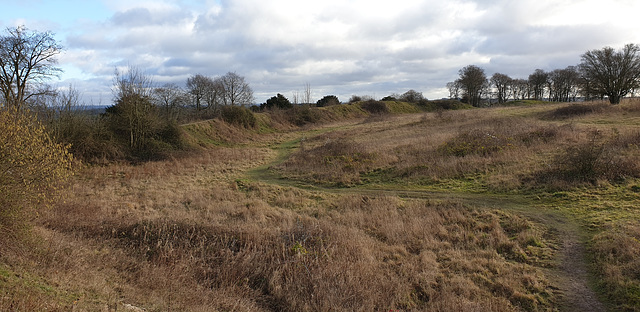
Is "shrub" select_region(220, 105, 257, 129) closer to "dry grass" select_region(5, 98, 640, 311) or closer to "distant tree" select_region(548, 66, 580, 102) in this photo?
"dry grass" select_region(5, 98, 640, 311)

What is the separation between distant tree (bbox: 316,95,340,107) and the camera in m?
60.7

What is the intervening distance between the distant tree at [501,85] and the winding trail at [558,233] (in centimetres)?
7588

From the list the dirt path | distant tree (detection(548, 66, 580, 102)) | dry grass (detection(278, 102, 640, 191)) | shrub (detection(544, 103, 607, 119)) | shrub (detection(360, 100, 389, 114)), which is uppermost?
distant tree (detection(548, 66, 580, 102))

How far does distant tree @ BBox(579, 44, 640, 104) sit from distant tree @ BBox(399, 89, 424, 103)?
3929cm

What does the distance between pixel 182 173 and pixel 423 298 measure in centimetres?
1409

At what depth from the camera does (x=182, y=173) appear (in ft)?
53.7

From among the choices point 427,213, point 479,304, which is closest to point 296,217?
point 427,213

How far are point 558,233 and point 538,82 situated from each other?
77825mm

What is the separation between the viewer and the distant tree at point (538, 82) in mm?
69500

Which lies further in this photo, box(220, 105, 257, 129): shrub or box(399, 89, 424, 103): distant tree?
box(399, 89, 424, 103): distant tree

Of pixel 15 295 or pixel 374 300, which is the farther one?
pixel 374 300

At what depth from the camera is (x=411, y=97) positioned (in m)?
71.8

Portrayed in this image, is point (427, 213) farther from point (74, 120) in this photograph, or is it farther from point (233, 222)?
point (74, 120)

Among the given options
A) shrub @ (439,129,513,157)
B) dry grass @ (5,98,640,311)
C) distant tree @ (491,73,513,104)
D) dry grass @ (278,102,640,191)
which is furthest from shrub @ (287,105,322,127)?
distant tree @ (491,73,513,104)
